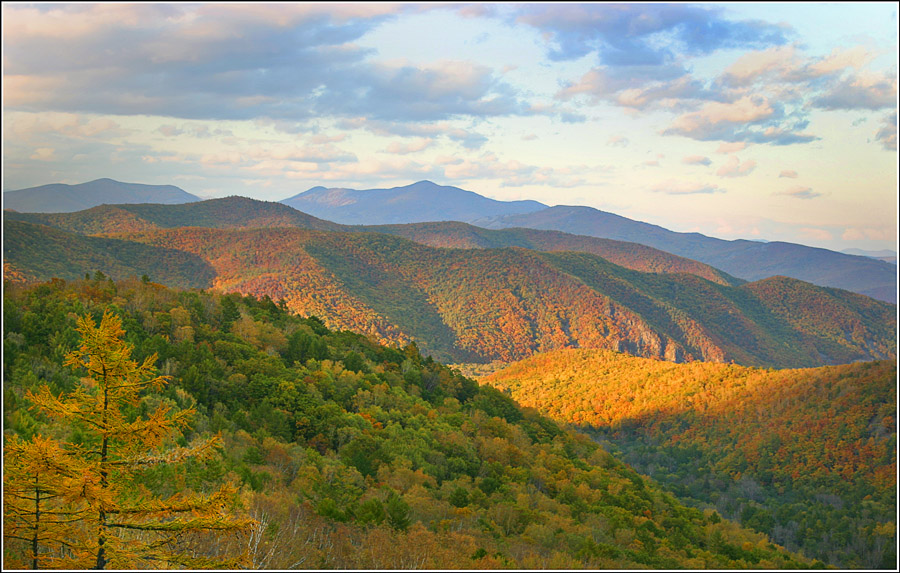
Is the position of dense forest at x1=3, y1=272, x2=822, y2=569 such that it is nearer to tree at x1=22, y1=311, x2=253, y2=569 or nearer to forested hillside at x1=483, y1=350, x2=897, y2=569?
tree at x1=22, y1=311, x2=253, y2=569

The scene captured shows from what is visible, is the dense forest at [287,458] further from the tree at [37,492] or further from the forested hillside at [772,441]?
the forested hillside at [772,441]

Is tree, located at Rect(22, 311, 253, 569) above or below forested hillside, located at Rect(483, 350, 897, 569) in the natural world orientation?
above

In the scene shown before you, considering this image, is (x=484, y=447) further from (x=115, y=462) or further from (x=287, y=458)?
(x=115, y=462)

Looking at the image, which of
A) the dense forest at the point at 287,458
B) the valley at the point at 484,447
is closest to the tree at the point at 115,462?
the dense forest at the point at 287,458

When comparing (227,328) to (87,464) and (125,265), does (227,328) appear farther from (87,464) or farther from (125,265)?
(125,265)

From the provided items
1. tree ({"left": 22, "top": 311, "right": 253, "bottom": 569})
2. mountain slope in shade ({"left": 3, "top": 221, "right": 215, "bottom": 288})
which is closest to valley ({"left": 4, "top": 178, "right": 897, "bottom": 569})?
tree ({"left": 22, "top": 311, "right": 253, "bottom": 569})

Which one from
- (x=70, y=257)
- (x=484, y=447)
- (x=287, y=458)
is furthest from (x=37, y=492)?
(x=70, y=257)
